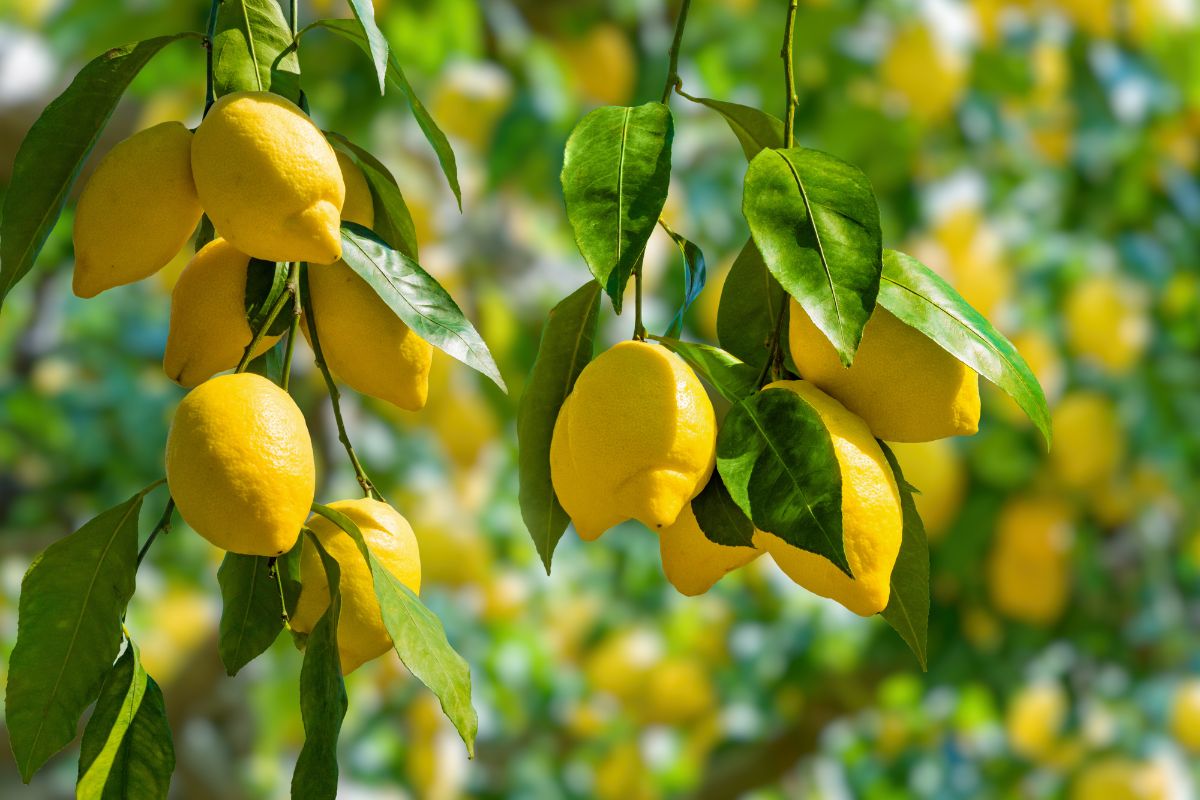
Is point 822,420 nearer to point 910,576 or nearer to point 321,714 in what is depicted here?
point 910,576

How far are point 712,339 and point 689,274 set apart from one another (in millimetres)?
1663

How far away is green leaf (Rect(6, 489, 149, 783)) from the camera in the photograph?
0.49m

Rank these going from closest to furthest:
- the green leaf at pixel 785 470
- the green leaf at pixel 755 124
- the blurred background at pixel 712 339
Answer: the green leaf at pixel 785 470
the green leaf at pixel 755 124
the blurred background at pixel 712 339

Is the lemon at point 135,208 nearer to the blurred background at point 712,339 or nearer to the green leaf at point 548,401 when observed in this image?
the green leaf at point 548,401

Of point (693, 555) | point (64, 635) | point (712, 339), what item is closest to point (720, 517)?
point (693, 555)

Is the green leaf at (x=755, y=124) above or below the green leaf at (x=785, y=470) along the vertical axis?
above

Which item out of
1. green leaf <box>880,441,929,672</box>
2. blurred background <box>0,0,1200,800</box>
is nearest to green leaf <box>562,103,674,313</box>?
green leaf <box>880,441,929,672</box>

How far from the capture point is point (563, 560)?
10.1 ft

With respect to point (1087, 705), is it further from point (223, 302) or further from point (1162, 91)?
point (223, 302)

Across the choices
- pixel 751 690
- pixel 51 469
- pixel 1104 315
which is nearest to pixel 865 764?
pixel 751 690

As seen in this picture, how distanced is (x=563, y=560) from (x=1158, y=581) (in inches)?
50.2

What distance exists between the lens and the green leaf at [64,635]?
0.49 metres

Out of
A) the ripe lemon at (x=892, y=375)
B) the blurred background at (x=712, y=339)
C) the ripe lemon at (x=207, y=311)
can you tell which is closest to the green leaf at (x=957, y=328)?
the ripe lemon at (x=892, y=375)

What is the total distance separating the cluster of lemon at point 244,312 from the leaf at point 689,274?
0.37 feet
